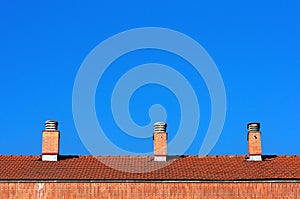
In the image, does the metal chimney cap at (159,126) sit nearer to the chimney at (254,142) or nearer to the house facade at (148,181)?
the house facade at (148,181)

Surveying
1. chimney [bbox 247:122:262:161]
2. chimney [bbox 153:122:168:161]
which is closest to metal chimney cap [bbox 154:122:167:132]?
chimney [bbox 153:122:168:161]

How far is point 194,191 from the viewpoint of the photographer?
32.4 metres

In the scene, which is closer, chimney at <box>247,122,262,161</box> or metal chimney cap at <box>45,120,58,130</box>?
chimney at <box>247,122,262,161</box>

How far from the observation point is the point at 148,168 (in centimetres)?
3372

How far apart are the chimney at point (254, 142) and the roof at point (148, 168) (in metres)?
0.49

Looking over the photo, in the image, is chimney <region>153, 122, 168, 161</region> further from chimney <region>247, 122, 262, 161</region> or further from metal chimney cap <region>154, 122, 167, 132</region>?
chimney <region>247, 122, 262, 161</region>

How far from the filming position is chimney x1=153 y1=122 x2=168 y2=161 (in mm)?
35906

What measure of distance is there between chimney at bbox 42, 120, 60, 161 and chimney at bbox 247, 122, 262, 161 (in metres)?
11.3

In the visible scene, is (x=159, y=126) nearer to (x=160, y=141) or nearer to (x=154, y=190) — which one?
(x=160, y=141)

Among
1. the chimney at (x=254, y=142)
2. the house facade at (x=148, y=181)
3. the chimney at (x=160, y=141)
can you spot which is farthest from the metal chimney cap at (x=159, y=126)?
the chimney at (x=254, y=142)

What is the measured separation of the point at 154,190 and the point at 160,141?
4781mm

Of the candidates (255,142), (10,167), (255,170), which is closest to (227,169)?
(255,170)

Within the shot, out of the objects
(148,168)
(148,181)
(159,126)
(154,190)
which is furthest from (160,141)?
(154,190)

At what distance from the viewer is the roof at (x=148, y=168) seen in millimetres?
32375
